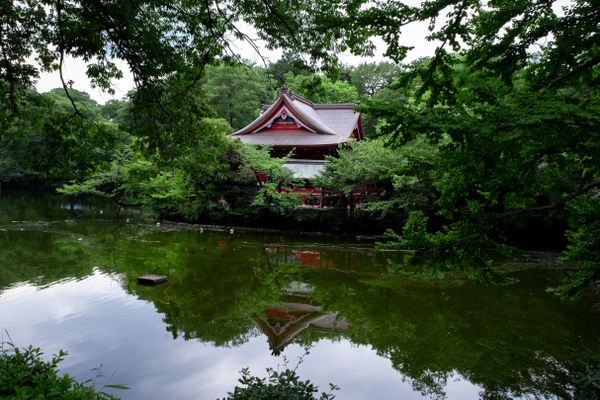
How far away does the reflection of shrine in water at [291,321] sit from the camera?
242 inches

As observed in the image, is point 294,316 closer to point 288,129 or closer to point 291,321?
point 291,321

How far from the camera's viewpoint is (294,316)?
7.04 m

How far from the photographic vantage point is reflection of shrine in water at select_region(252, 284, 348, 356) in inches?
242

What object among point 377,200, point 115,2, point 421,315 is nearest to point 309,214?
point 377,200

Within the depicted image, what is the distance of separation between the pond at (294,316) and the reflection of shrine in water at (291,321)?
0.10 ft

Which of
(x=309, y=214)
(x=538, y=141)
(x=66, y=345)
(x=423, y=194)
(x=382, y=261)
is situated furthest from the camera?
(x=309, y=214)

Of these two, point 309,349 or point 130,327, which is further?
point 130,327

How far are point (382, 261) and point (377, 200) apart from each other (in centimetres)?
320

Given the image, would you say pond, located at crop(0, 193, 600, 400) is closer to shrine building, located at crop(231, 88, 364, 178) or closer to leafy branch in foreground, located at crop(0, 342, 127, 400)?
leafy branch in foreground, located at crop(0, 342, 127, 400)

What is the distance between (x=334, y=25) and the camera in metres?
2.97

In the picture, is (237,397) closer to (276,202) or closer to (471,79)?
(471,79)

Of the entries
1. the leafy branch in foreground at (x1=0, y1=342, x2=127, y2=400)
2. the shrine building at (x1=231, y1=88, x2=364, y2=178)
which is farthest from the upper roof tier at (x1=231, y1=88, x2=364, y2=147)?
the leafy branch in foreground at (x1=0, y1=342, x2=127, y2=400)

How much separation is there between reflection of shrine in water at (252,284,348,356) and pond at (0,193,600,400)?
31mm

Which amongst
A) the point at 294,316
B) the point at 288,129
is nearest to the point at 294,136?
the point at 288,129
